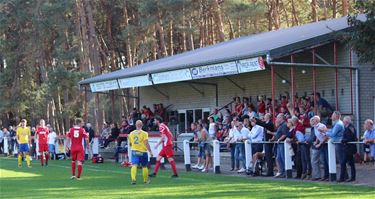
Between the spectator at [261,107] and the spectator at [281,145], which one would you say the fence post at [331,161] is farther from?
the spectator at [261,107]

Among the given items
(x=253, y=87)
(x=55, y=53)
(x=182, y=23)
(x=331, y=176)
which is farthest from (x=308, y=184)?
(x=55, y=53)

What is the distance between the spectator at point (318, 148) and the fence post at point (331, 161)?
27 centimetres

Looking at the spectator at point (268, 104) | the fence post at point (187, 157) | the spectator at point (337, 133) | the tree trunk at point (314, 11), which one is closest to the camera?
the spectator at point (337, 133)

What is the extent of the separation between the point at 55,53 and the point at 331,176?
4763cm

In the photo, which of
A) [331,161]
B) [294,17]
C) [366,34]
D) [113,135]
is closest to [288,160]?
[331,161]

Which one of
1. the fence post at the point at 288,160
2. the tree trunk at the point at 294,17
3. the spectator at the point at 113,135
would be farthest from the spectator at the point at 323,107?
the tree trunk at the point at 294,17

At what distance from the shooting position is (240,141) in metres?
23.4

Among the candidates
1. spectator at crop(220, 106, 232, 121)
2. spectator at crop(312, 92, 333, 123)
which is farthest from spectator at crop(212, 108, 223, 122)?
spectator at crop(312, 92, 333, 123)

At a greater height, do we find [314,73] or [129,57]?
[129,57]

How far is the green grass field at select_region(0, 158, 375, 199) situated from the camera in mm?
16209

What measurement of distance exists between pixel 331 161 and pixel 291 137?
192cm

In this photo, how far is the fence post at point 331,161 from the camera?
19.1 metres

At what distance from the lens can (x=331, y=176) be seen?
63.2 ft

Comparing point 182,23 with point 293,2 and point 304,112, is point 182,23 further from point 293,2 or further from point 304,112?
point 304,112
